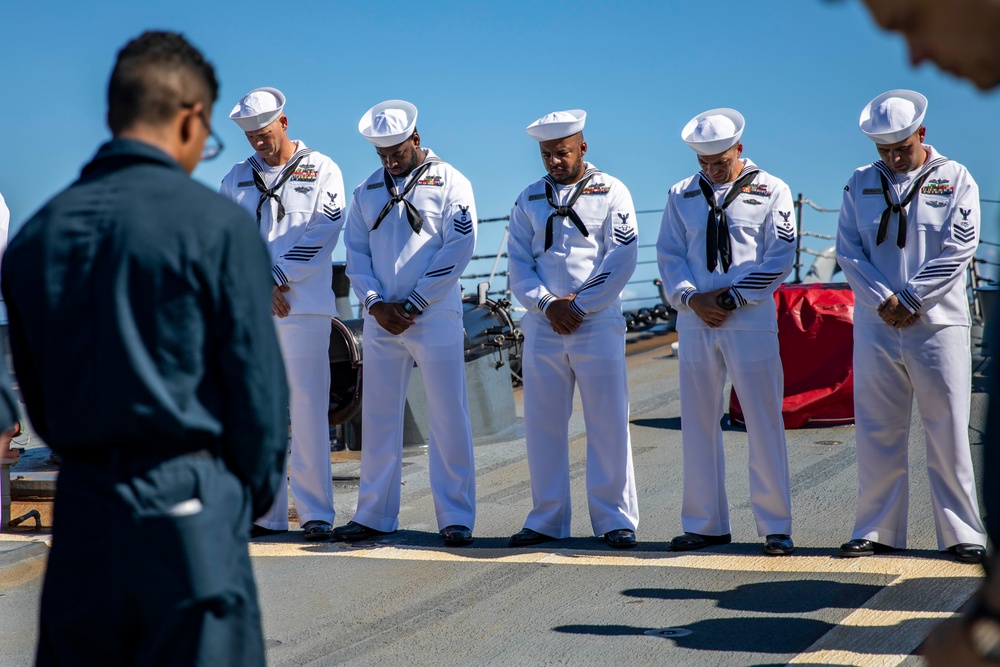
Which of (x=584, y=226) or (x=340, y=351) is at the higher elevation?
(x=584, y=226)

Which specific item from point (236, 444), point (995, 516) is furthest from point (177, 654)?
point (995, 516)

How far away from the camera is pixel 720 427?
6.14 metres

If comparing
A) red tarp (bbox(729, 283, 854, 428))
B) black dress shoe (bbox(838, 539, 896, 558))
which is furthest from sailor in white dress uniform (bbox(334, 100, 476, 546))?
red tarp (bbox(729, 283, 854, 428))

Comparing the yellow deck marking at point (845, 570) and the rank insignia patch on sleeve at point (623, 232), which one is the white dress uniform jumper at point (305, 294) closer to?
the yellow deck marking at point (845, 570)

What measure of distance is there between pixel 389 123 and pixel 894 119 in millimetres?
2806

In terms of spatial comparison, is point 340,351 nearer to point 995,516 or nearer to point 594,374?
point 594,374

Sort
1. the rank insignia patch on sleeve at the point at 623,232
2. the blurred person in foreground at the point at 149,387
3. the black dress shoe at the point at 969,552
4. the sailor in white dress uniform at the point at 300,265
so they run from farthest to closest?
the sailor in white dress uniform at the point at 300,265
the rank insignia patch on sleeve at the point at 623,232
the black dress shoe at the point at 969,552
the blurred person in foreground at the point at 149,387

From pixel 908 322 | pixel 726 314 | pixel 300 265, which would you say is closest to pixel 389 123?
pixel 300 265

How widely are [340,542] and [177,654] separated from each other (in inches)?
175

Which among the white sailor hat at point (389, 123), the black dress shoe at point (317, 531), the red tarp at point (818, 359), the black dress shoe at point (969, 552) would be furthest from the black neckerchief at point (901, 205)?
the red tarp at point (818, 359)

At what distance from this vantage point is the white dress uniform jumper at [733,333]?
595 cm

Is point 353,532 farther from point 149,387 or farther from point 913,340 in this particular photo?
point 149,387

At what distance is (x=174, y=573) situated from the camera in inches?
85.2

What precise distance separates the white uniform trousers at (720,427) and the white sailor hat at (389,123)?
2.01m
